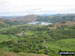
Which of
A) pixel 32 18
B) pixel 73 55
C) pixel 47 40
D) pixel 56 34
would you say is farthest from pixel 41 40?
pixel 32 18

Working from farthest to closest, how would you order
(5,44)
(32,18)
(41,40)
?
(32,18)
(41,40)
(5,44)

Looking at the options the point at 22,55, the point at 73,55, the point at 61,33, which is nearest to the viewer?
the point at 22,55

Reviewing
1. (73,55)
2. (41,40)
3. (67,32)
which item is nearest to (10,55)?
(73,55)

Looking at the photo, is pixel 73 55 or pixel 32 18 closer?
pixel 73 55

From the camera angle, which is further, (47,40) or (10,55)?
(47,40)

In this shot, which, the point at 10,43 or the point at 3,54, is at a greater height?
the point at 3,54

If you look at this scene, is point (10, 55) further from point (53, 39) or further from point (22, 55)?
point (53, 39)

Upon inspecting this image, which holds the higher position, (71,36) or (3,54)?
(3,54)

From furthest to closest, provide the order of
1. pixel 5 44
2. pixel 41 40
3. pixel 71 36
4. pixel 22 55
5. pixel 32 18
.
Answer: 1. pixel 32 18
2. pixel 71 36
3. pixel 41 40
4. pixel 5 44
5. pixel 22 55

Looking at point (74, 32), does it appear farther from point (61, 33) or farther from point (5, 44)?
point (5, 44)
